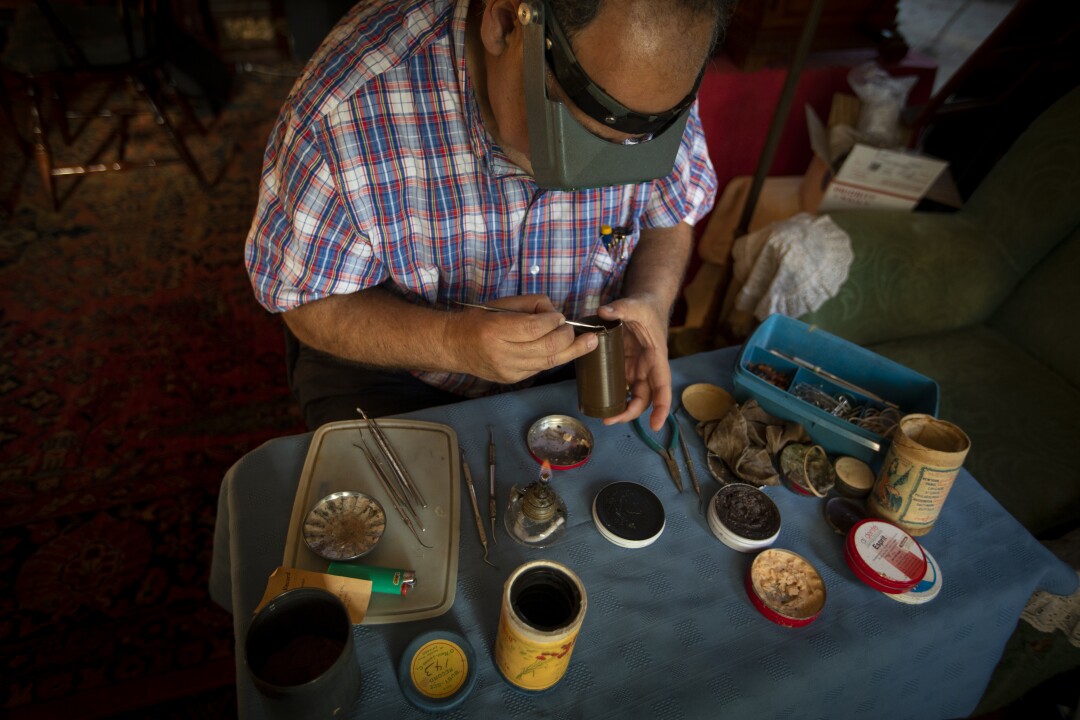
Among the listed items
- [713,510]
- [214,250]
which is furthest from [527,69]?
[214,250]

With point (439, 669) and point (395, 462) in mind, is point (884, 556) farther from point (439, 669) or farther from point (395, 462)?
point (395, 462)

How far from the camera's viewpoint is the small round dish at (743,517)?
1.02m

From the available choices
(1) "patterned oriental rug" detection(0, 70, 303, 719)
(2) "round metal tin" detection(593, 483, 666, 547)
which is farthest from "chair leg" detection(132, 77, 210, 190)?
(2) "round metal tin" detection(593, 483, 666, 547)

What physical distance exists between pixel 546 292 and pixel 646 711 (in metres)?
0.97

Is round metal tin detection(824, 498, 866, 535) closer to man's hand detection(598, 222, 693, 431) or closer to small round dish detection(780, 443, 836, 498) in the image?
small round dish detection(780, 443, 836, 498)

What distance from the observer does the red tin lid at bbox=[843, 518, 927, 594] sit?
0.97 m

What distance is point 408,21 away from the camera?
Result: 1184 mm

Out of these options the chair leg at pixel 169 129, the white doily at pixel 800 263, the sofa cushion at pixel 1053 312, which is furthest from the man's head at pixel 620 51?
the chair leg at pixel 169 129

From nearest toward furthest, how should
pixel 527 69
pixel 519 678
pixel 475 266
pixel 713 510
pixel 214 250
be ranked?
1. pixel 519 678
2. pixel 527 69
3. pixel 713 510
4. pixel 475 266
5. pixel 214 250

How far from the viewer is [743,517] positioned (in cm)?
105

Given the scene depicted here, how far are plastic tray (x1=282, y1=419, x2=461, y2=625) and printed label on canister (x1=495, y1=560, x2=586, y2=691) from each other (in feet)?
0.51

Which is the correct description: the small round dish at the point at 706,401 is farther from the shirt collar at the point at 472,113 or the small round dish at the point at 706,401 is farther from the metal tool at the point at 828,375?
the shirt collar at the point at 472,113

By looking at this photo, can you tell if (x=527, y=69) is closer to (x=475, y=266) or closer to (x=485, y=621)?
(x=475, y=266)

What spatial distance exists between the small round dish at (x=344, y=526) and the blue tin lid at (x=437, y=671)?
184 mm
